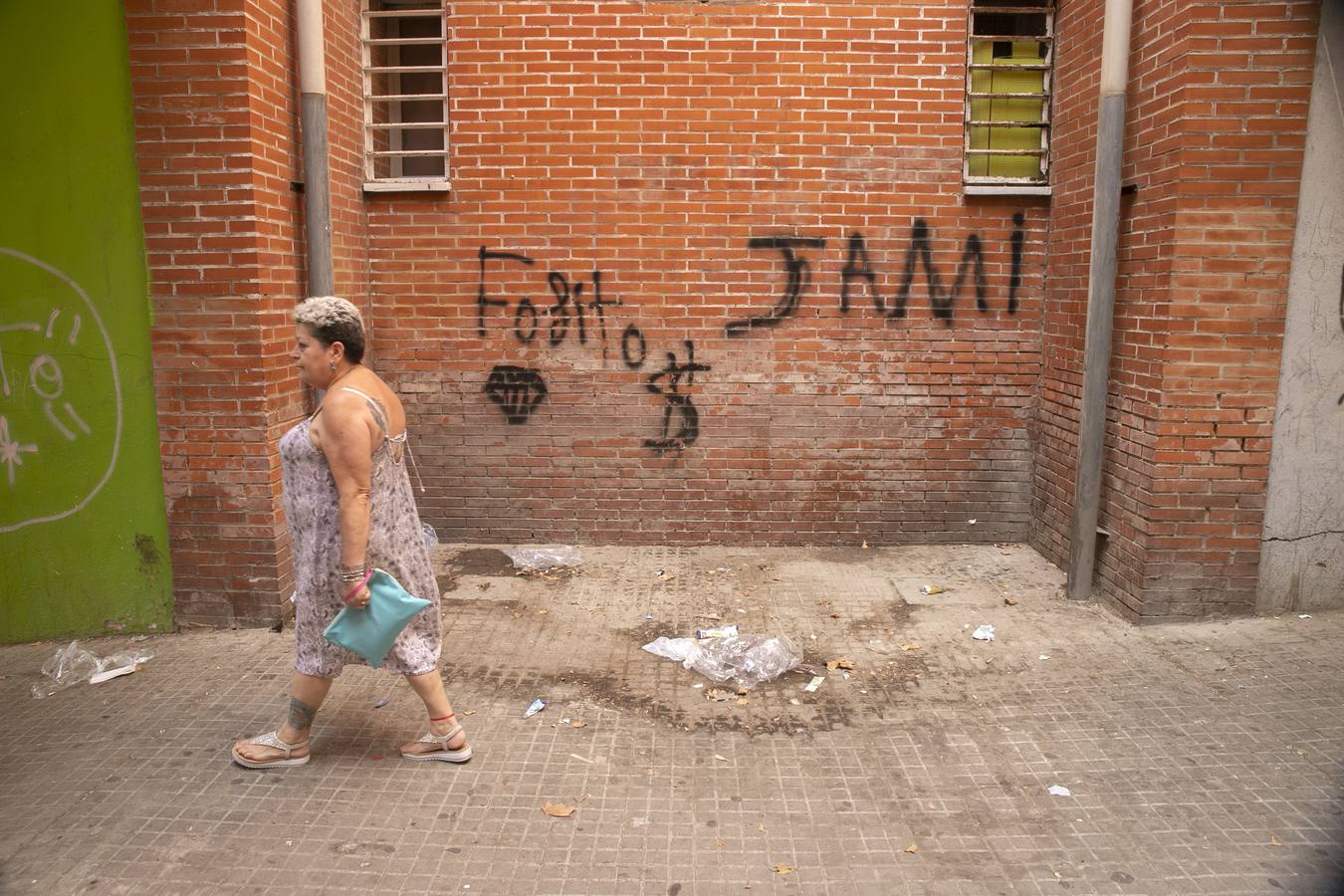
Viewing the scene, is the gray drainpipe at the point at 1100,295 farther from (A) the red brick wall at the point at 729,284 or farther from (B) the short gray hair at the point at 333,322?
(B) the short gray hair at the point at 333,322

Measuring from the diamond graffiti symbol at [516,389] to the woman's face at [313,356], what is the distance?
9.98ft

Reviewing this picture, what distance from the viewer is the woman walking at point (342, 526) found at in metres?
3.49

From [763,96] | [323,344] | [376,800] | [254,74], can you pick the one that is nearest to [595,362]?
[763,96]

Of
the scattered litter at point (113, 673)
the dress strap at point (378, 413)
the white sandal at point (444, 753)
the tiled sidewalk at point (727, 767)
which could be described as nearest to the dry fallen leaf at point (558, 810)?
the tiled sidewalk at point (727, 767)

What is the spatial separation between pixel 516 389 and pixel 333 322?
3.11m

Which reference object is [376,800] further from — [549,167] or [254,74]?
[549,167]

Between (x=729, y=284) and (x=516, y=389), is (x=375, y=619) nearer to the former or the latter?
(x=516, y=389)

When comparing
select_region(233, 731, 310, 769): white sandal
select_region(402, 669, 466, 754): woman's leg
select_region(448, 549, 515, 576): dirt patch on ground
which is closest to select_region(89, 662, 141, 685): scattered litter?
select_region(233, 731, 310, 769): white sandal

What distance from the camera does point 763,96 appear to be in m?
6.31

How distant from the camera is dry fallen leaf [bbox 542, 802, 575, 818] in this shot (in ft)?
11.5

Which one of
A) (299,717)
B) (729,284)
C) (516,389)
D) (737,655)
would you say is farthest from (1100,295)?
(299,717)

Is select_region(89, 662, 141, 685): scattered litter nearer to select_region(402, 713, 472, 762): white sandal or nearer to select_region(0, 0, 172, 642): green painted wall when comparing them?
select_region(0, 0, 172, 642): green painted wall

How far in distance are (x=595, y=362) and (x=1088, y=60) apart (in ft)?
12.2

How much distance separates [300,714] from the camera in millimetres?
3801
